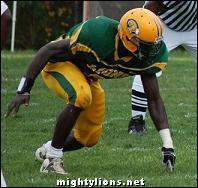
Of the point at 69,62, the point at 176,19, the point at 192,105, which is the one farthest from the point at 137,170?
the point at 192,105

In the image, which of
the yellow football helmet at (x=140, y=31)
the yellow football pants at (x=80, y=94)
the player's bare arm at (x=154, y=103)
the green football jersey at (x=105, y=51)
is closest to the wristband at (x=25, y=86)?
the yellow football pants at (x=80, y=94)

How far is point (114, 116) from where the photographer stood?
9.45 meters

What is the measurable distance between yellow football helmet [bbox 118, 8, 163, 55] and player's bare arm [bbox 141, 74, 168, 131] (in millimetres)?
232

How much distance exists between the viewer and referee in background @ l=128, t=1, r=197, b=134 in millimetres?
8031

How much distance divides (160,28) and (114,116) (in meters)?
3.60

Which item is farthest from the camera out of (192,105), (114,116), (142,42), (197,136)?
(192,105)

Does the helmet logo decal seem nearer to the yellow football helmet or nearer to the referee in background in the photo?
the yellow football helmet

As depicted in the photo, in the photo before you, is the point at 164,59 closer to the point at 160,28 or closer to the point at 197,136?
the point at 160,28

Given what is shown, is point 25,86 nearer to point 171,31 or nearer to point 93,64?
point 93,64

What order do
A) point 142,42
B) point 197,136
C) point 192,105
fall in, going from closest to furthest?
point 142,42 < point 197,136 < point 192,105

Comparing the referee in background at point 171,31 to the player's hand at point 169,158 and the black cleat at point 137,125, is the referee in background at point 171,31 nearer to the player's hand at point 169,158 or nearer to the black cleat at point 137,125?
the black cleat at point 137,125

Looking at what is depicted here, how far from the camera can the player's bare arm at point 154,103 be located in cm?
599

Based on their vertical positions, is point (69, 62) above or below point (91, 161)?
above

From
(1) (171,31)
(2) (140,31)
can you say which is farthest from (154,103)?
(1) (171,31)
